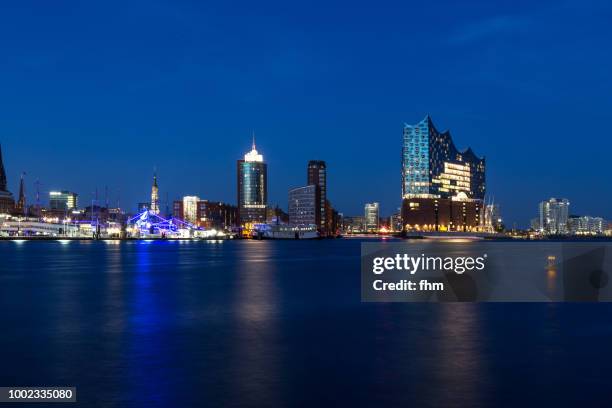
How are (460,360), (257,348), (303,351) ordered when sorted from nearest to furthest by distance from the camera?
(460,360) < (303,351) < (257,348)

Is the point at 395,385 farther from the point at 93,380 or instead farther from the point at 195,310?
the point at 195,310

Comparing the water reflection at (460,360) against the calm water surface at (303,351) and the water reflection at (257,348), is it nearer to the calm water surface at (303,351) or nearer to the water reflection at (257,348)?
the calm water surface at (303,351)

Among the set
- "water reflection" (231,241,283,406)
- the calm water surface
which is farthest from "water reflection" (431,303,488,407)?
"water reflection" (231,241,283,406)

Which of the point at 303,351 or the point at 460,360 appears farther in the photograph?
the point at 303,351

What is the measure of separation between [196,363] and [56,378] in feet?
10.8

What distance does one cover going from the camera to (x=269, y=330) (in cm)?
2200

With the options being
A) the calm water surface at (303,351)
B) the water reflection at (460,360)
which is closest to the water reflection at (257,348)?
the calm water surface at (303,351)

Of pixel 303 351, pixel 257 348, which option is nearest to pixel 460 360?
pixel 303 351

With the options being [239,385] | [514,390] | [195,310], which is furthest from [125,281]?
[514,390]

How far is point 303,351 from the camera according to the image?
59.0 ft

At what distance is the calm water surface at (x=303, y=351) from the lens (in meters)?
13.3

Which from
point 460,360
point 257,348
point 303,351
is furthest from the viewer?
point 257,348

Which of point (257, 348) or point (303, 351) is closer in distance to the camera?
point (303, 351)

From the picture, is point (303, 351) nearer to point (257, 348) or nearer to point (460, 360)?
point (257, 348)
